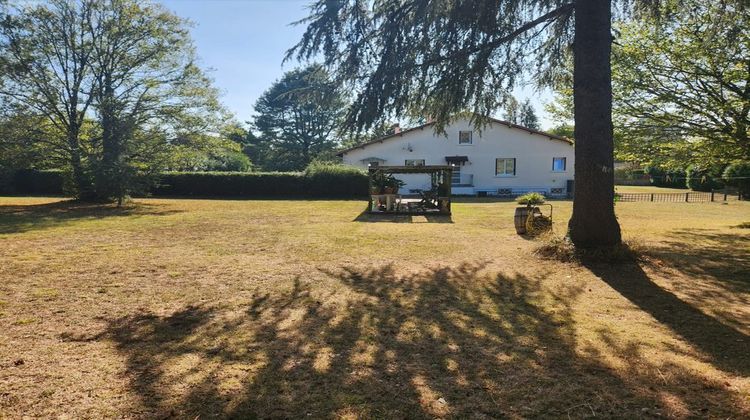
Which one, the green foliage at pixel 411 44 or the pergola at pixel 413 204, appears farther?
the pergola at pixel 413 204

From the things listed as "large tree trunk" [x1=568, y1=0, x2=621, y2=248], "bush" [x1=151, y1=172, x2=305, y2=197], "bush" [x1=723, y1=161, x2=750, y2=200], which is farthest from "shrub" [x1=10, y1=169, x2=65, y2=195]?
"bush" [x1=723, y1=161, x2=750, y2=200]

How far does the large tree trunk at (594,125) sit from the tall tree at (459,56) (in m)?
0.02

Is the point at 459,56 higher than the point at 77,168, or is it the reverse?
the point at 459,56

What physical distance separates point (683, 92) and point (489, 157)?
68.9 ft

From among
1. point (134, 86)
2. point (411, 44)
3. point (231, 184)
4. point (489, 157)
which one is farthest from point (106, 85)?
point (489, 157)

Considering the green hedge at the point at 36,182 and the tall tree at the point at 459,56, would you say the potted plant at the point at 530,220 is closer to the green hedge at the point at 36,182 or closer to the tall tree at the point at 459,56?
the tall tree at the point at 459,56

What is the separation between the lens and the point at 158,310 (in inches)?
194

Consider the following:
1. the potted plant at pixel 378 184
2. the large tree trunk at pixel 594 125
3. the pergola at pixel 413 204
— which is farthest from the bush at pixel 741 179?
the large tree trunk at pixel 594 125

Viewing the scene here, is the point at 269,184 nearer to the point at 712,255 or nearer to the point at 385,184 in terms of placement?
the point at 385,184

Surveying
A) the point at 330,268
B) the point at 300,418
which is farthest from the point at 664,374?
the point at 330,268

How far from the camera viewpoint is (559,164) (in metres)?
31.7

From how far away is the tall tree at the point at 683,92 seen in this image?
10.3m

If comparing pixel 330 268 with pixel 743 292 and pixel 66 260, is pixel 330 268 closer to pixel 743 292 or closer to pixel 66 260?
pixel 66 260

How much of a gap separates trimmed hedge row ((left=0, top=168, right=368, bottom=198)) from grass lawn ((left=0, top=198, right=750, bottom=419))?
19842mm
